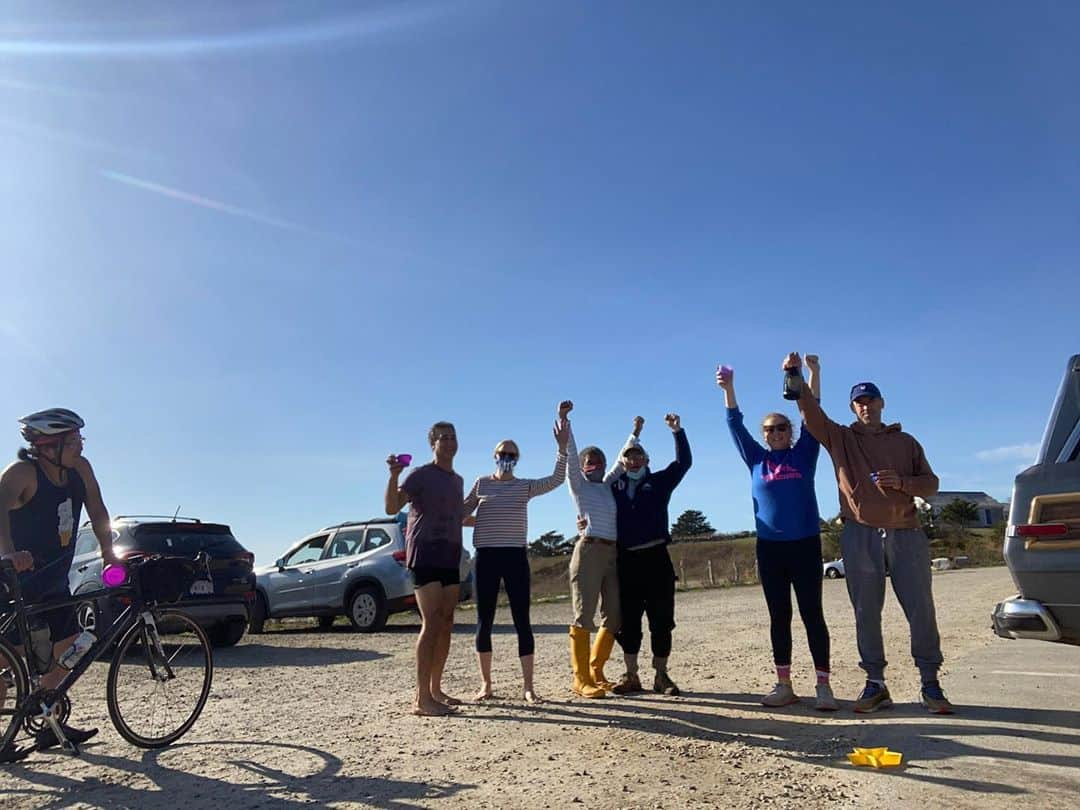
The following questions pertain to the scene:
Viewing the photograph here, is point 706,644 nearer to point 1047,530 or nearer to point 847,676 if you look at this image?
point 847,676

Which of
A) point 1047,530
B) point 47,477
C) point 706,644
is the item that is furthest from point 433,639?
point 706,644

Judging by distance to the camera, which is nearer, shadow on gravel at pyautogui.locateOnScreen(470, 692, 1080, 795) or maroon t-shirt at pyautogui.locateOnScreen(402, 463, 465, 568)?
shadow on gravel at pyautogui.locateOnScreen(470, 692, 1080, 795)

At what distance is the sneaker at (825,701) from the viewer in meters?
5.34

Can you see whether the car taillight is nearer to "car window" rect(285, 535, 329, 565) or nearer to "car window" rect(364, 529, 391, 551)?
"car window" rect(364, 529, 391, 551)

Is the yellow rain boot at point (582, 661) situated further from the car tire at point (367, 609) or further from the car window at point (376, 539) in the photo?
the car window at point (376, 539)

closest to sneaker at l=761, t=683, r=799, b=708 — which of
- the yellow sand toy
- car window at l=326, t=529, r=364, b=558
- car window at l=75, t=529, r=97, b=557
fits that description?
the yellow sand toy

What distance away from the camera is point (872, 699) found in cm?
527

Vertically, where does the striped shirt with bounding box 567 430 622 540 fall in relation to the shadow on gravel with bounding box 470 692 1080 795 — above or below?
above

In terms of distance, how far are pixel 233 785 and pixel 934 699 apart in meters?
4.14

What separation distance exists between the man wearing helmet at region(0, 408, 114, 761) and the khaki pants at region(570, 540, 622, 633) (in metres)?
3.26

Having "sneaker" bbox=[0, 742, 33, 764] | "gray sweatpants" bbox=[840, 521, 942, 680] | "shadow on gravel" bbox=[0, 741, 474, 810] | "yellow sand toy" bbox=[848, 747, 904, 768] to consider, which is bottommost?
"shadow on gravel" bbox=[0, 741, 474, 810]

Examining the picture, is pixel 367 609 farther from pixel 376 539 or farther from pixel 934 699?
pixel 934 699

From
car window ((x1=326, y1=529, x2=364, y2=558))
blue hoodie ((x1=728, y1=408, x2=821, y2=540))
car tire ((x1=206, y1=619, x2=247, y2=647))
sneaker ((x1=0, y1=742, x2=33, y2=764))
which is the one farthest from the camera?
car window ((x1=326, y1=529, x2=364, y2=558))

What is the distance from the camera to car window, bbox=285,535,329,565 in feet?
45.8
